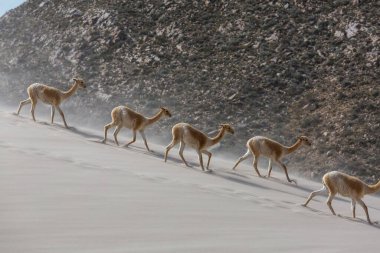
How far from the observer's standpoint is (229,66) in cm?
2950

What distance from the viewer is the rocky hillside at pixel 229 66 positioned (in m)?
23.3

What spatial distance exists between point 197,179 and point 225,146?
11.2 m

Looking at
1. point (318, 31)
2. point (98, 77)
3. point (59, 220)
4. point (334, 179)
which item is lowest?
point (59, 220)

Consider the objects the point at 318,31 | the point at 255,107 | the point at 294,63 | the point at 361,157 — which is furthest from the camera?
the point at 318,31

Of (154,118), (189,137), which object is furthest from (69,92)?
(189,137)

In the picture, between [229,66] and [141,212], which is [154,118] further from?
[229,66]

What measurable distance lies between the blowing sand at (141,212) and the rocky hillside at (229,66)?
996 cm

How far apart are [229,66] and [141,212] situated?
22902 mm

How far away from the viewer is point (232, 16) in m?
33.5

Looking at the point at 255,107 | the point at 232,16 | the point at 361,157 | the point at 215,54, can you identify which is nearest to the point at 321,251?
the point at 361,157

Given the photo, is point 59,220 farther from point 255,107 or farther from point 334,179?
point 255,107

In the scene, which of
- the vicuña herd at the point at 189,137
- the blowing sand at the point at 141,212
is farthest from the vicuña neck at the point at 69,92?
the blowing sand at the point at 141,212

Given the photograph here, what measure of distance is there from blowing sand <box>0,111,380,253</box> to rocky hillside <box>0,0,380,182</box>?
9960mm

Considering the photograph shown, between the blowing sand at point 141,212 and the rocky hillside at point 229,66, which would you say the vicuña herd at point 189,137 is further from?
the rocky hillside at point 229,66
